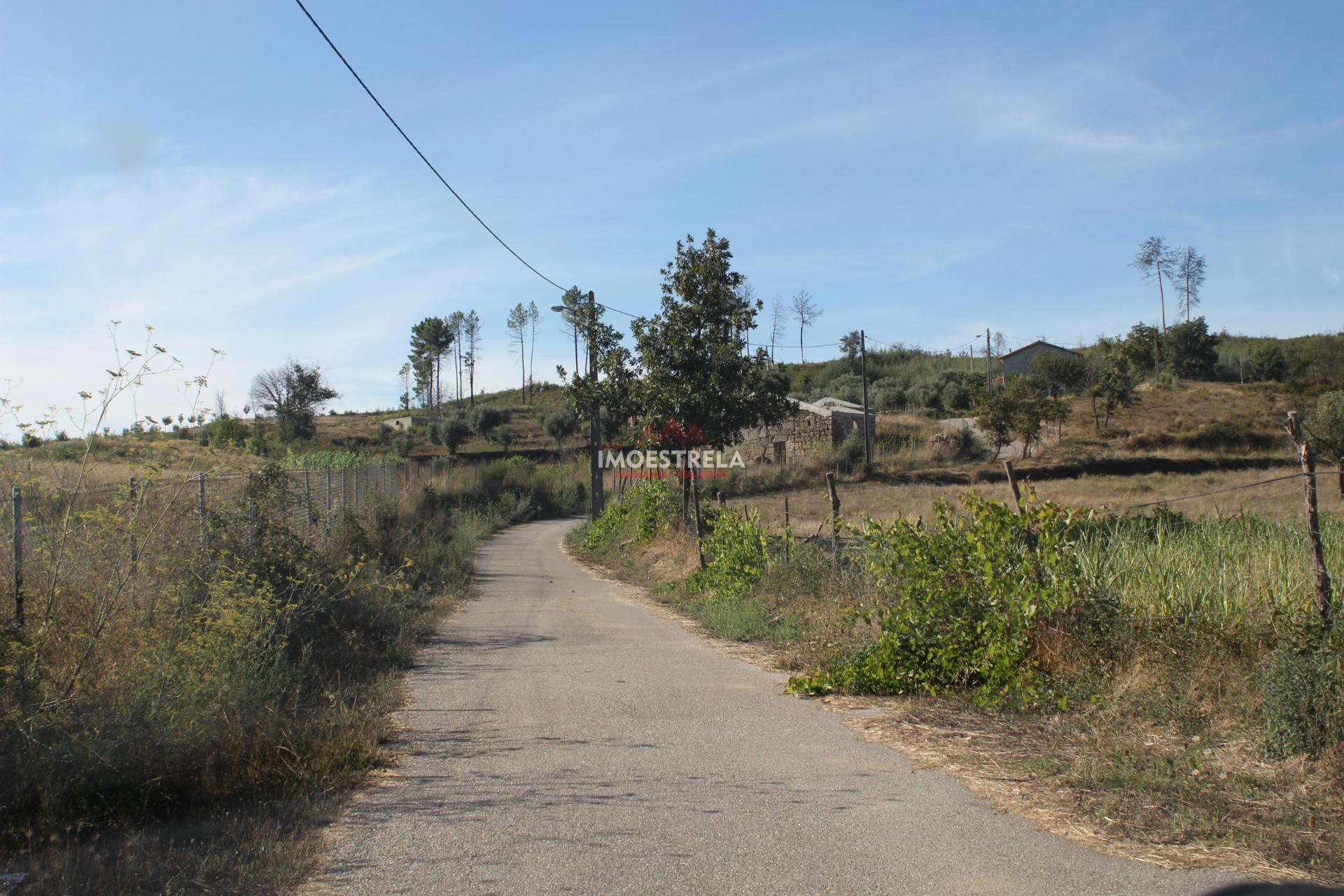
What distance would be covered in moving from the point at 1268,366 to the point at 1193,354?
517cm

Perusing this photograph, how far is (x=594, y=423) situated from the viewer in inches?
989

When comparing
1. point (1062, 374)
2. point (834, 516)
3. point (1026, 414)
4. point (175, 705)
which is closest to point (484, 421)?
point (1026, 414)

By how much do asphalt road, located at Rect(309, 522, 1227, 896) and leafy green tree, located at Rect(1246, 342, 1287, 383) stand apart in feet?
213

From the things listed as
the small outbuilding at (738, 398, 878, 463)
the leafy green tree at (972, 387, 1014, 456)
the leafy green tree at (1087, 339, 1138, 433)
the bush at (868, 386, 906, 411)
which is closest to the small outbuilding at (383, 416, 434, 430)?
the bush at (868, 386, 906, 411)

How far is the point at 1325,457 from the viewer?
3572cm

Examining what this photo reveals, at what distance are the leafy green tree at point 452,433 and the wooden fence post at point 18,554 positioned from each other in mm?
56376

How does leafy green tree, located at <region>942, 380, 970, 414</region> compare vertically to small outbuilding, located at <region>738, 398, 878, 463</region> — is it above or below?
above

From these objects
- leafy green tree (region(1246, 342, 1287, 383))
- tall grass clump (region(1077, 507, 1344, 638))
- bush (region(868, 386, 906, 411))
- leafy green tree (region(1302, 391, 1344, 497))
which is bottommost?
tall grass clump (region(1077, 507, 1344, 638))

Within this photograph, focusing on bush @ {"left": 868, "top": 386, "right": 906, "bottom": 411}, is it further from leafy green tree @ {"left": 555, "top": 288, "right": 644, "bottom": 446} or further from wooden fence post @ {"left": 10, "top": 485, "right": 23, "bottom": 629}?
wooden fence post @ {"left": 10, "top": 485, "right": 23, "bottom": 629}

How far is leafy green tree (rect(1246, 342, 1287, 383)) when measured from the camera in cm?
6066

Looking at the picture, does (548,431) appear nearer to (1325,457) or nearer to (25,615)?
(1325,457)

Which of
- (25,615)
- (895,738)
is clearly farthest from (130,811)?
(895,738)

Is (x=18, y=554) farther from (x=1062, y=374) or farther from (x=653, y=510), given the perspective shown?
(x=1062, y=374)

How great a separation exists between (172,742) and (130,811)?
0.36m
